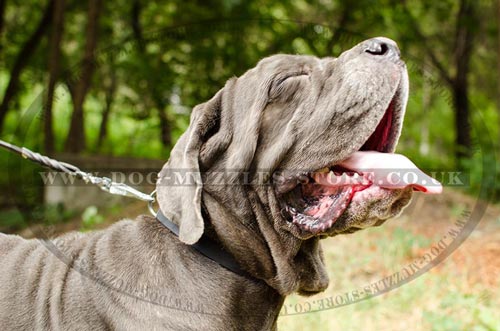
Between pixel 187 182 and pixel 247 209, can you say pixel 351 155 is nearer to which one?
pixel 247 209

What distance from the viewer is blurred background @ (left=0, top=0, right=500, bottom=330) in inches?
210

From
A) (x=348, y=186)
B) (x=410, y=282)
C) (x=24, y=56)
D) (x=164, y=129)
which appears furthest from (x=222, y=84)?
(x=348, y=186)

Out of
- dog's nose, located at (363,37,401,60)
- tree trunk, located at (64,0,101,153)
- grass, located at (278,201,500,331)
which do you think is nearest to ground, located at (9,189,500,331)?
grass, located at (278,201,500,331)

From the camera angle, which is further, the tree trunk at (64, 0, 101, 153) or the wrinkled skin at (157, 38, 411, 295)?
the tree trunk at (64, 0, 101, 153)

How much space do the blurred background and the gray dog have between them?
6.17ft

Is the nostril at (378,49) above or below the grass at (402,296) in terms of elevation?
above

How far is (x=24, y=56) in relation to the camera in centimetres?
1194

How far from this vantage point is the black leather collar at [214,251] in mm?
2830

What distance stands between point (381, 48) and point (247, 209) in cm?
101

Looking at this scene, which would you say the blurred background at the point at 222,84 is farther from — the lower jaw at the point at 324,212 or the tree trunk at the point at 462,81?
the lower jaw at the point at 324,212

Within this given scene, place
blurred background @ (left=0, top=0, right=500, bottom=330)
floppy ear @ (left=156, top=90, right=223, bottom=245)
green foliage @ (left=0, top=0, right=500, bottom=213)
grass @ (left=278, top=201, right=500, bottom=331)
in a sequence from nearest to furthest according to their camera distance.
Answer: floppy ear @ (left=156, top=90, right=223, bottom=245) < grass @ (left=278, top=201, right=500, bottom=331) < blurred background @ (left=0, top=0, right=500, bottom=330) < green foliage @ (left=0, top=0, right=500, bottom=213)

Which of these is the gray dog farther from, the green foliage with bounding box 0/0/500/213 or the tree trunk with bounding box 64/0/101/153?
the tree trunk with bounding box 64/0/101/153

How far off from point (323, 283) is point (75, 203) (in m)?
6.98

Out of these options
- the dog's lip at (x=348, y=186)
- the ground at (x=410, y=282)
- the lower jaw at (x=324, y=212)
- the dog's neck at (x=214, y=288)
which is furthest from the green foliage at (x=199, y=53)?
the dog's neck at (x=214, y=288)
